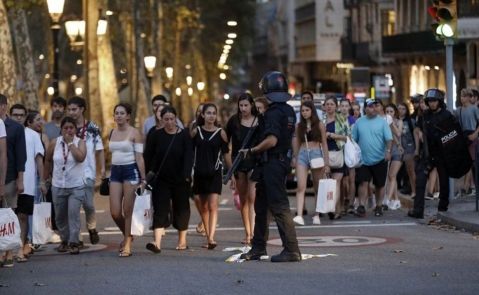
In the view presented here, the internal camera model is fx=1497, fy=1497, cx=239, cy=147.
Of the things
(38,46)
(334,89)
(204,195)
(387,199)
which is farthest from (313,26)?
(204,195)

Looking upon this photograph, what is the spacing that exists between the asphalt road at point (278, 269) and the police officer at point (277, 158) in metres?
0.29

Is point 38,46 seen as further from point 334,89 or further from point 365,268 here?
point 365,268

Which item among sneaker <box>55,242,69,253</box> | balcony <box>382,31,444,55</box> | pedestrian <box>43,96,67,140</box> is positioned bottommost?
sneaker <box>55,242,69,253</box>

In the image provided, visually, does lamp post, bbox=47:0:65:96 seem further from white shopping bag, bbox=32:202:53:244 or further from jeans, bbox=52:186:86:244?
white shopping bag, bbox=32:202:53:244

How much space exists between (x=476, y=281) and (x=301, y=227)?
7.54 metres

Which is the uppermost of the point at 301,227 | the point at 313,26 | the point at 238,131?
the point at 313,26

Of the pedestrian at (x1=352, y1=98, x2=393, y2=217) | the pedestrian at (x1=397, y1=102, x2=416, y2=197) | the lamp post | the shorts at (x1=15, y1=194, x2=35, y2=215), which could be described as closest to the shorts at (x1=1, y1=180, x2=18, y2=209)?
the shorts at (x1=15, y1=194, x2=35, y2=215)

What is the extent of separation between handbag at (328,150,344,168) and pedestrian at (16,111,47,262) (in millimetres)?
6050

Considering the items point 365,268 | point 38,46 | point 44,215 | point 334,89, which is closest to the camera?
point 365,268

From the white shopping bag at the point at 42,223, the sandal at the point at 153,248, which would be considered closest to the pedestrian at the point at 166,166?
the sandal at the point at 153,248

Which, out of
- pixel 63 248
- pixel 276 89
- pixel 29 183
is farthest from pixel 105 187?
pixel 276 89

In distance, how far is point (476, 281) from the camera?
13375 mm

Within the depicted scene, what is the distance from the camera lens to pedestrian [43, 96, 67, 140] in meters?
19.7

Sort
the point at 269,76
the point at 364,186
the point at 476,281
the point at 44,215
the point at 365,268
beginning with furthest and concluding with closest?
1. the point at 364,186
2. the point at 44,215
3. the point at 269,76
4. the point at 365,268
5. the point at 476,281
